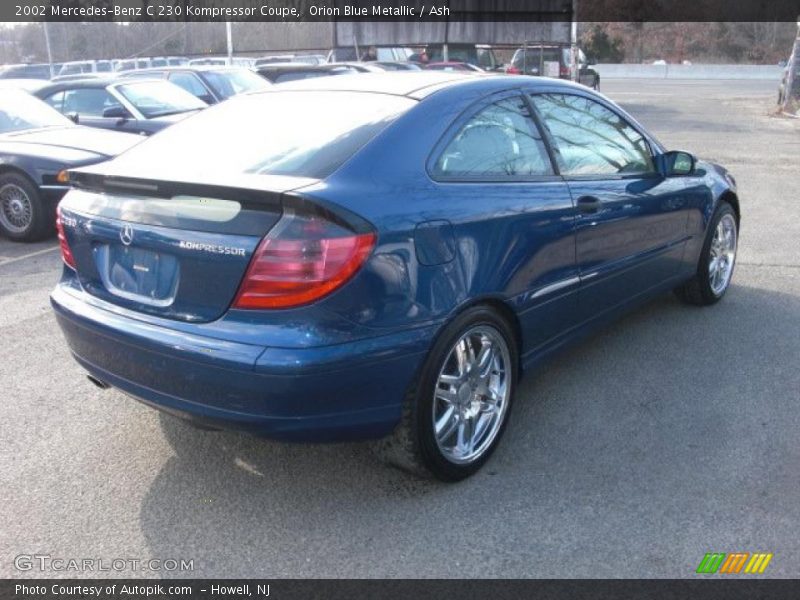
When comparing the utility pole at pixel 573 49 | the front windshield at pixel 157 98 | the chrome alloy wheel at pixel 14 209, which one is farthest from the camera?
the utility pole at pixel 573 49

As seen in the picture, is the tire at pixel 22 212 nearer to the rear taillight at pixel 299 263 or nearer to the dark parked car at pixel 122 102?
the dark parked car at pixel 122 102

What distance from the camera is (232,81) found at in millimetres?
13859

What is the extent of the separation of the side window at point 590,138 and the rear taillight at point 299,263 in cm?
157

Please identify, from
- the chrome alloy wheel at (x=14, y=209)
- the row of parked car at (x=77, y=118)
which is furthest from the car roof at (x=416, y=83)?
the chrome alloy wheel at (x=14, y=209)

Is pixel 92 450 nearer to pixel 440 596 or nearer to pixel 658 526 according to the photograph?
pixel 440 596

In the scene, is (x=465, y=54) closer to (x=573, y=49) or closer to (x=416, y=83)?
(x=573, y=49)

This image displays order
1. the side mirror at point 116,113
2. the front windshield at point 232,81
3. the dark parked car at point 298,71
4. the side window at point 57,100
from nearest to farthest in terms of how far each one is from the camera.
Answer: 1. the side mirror at point 116,113
2. the side window at point 57,100
3. the front windshield at point 232,81
4. the dark parked car at point 298,71

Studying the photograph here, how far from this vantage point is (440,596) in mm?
2643

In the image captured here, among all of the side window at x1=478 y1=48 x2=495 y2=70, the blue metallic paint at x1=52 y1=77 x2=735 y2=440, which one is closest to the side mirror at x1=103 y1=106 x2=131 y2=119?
the blue metallic paint at x1=52 y1=77 x2=735 y2=440

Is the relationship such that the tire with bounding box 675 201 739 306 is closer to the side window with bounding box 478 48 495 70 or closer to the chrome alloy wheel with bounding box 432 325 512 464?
the chrome alloy wheel with bounding box 432 325 512 464

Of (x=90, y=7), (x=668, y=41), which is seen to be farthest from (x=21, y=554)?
(x=668, y=41)

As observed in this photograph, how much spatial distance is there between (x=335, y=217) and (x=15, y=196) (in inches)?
245

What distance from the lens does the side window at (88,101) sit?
10.6 meters

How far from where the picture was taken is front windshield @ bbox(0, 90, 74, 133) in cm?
877
